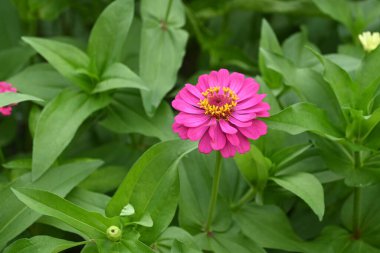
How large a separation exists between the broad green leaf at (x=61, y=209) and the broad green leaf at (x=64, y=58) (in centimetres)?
42

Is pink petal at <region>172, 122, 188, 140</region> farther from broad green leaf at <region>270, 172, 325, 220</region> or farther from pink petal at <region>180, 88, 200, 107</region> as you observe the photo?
broad green leaf at <region>270, 172, 325, 220</region>

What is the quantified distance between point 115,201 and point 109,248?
9 cm

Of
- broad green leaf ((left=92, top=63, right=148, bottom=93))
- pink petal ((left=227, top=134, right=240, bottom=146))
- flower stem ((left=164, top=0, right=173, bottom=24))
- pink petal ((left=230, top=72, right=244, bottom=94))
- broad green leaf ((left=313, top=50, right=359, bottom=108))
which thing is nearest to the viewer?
pink petal ((left=227, top=134, right=240, bottom=146))

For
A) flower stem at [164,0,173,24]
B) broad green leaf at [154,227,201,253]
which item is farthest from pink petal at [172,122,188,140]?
flower stem at [164,0,173,24]

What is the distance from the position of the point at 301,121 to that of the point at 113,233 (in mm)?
386

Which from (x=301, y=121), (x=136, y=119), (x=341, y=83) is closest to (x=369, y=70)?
(x=341, y=83)

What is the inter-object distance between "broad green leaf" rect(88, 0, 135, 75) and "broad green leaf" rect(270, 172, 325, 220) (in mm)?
476

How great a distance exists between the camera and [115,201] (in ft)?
3.49

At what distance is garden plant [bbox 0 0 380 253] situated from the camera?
3.37 feet

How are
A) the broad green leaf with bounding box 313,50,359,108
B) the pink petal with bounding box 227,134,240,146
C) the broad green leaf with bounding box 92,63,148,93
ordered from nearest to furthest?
1. the pink petal with bounding box 227,134,240,146
2. the broad green leaf with bounding box 313,50,359,108
3. the broad green leaf with bounding box 92,63,148,93

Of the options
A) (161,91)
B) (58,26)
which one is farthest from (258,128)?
(58,26)

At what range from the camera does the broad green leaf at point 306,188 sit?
1.07 m

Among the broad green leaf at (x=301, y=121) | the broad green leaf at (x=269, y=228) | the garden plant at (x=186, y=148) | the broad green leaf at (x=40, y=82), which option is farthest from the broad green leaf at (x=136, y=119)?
the broad green leaf at (x=301, y=121)

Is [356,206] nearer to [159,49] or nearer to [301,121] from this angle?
[301,121]
